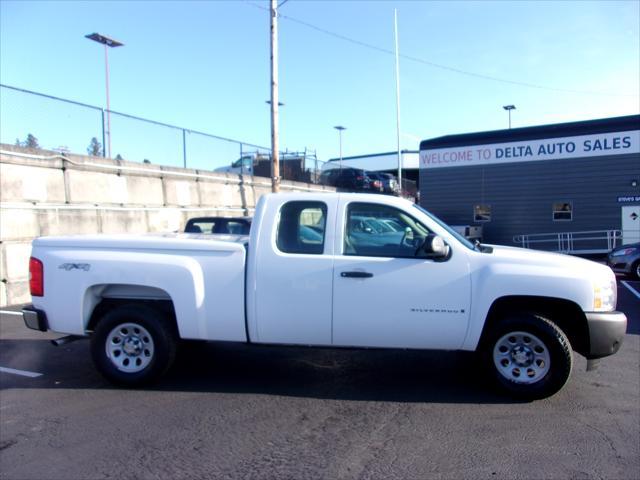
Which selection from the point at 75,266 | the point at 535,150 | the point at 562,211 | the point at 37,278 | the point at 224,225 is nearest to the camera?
the point at 75,266

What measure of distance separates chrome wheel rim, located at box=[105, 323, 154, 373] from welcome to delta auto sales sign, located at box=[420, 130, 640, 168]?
21.5 m

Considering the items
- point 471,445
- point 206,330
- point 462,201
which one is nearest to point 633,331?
point 471,445

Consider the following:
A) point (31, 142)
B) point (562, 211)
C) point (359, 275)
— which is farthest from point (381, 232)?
point (562, 211)

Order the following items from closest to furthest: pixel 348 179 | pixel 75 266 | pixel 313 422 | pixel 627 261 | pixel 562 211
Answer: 1. pixel 313 422
2. pixel 75 266
3. pixel 627 261
4. pixel 562 211
5. pixel 348 179

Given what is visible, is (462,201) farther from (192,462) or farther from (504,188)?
(192,462)

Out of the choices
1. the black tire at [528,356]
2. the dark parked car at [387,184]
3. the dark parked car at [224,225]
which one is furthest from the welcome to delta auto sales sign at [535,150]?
the black tire at [528,356]

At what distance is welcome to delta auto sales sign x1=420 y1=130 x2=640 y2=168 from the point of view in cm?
2111

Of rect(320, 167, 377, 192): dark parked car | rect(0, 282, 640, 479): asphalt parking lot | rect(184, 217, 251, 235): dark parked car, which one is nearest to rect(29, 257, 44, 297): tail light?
rect(0, 282, 640, 479): asphalt parking lot

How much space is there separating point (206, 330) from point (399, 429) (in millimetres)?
2083

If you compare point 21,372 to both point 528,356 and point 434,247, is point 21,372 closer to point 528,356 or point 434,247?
point 434,247

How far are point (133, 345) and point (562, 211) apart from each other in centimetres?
2171

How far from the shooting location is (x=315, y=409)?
15.5ft

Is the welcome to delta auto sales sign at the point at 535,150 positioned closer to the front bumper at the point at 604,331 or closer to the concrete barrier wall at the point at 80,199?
the concrete barrier wall at the point at 80,199

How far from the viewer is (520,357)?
496 centimetres
